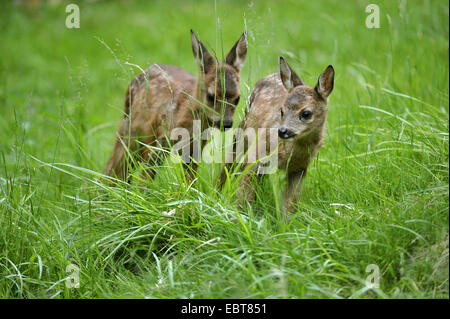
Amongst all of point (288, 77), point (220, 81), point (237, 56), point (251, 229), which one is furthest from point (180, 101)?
point (251, 229)

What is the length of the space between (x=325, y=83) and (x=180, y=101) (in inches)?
56.3

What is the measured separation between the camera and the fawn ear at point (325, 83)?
4562mm

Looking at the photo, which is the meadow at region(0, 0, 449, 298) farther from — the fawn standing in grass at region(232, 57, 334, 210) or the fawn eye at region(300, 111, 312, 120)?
the fawn eye at region(300, 111, 312, 120)

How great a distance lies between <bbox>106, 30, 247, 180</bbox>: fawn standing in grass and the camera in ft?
16.1

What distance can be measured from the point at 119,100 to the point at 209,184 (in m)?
5.59

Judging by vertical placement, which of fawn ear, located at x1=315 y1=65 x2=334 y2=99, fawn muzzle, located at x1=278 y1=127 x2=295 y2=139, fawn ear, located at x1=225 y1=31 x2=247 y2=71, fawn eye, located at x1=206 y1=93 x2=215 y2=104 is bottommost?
fawn muzzle, located at x1=278 y1=127 x2=295 y2=139

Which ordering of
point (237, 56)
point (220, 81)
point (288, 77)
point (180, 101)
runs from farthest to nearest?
point (180, 101) < point (237, 56) < point (220, 81) < point (288, 77)

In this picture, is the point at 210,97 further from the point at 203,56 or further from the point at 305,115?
the point at 305,115

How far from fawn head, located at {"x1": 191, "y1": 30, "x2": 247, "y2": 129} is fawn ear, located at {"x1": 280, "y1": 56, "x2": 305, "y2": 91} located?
42 centimetres

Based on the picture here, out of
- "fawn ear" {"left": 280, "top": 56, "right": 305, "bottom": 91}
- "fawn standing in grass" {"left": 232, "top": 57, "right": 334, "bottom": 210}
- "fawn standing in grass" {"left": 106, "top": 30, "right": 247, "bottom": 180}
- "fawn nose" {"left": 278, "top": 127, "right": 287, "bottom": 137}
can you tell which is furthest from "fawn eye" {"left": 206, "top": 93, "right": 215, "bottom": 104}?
"fawn nose" {"left": 278, "top": 127, "right": 287, "bottom": 137}

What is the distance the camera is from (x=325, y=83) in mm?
4660

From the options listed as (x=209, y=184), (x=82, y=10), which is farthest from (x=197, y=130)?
(x=82, y=10)
